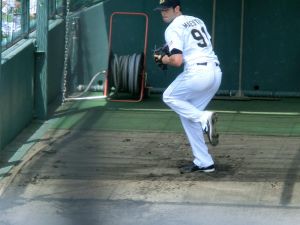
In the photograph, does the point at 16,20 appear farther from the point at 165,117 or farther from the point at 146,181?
the point at 146,181

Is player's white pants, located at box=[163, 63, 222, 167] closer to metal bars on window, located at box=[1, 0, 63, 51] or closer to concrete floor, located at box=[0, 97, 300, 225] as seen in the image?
concrete floor, located at box=[0, 97, 300, 225]

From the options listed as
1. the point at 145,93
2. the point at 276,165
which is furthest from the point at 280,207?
the point at 145,93

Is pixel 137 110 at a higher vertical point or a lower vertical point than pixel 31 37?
lower

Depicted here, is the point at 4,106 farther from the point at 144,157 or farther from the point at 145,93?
the point at 145,93

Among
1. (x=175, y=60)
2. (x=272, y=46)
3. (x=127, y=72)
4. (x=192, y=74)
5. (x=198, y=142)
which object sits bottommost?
(x=198, y=142)

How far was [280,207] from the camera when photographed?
6.14 meters

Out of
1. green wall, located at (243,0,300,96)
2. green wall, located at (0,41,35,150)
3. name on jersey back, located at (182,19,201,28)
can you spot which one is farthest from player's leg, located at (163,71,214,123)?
green wall, located at (243,0,300,96)

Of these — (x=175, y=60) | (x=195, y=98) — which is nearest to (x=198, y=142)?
(x=195, y=98)

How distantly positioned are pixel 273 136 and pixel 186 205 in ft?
9.79

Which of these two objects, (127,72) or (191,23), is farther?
(127,72)

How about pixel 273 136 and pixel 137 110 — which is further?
pixel 137 110

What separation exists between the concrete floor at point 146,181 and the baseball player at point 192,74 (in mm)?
446

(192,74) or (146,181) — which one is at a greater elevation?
(192,74)

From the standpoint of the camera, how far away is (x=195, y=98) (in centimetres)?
712
